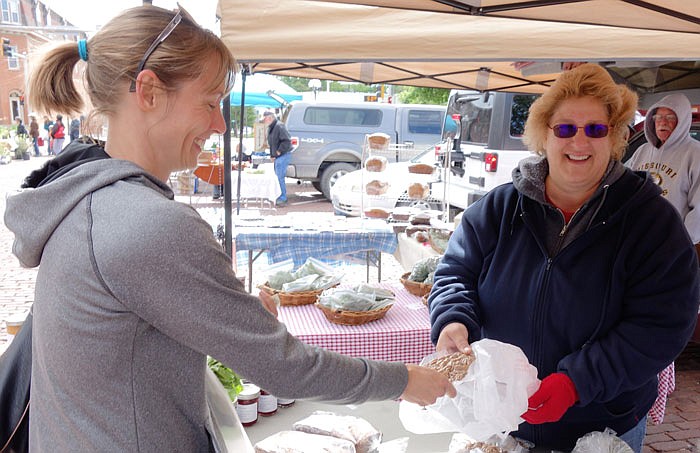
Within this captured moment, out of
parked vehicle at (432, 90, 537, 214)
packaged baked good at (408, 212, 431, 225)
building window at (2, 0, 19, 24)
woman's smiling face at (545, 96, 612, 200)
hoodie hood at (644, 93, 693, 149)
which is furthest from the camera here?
building window at (2, 0, 19, 24)

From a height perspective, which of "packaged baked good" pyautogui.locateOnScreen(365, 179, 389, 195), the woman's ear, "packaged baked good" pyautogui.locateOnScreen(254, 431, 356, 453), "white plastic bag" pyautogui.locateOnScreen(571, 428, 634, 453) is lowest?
"packaged baked good" pyautogui.locateOnScreen(254, 431, 356, 453)

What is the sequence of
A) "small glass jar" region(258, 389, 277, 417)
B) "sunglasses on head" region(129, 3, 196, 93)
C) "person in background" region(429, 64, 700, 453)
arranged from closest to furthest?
"sunglasses on head" region(129, 3, 196, 93), "person in background" region(429, 64, 700, 453), "small glass jar" region(258, 389, 277, 417)

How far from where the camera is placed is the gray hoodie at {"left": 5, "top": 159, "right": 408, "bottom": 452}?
0.89 metres

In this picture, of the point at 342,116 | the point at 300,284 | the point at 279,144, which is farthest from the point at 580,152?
the point at 342,116

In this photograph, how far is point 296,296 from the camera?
3271 millimetres

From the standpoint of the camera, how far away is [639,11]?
2221mm

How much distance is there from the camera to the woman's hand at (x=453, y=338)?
175 centimetres

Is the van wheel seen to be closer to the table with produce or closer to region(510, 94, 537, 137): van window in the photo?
region(510, 94, 537, 137): van window

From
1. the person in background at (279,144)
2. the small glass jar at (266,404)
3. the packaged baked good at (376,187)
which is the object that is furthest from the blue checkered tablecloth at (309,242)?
the person in background at (279,144)

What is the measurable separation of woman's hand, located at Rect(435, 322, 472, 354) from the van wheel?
1149 cm

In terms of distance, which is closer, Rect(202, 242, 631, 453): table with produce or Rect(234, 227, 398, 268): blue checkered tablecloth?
Rect(202, 242, 631, 453): table with produce

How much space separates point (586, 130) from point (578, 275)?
18.9 inches

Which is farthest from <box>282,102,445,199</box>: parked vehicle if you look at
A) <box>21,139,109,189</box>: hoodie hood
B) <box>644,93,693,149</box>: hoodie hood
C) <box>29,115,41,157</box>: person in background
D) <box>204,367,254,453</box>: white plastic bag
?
<box>29,115,41,157</box>: person in background

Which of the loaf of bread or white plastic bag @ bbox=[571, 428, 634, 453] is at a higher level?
the loaf of bread
